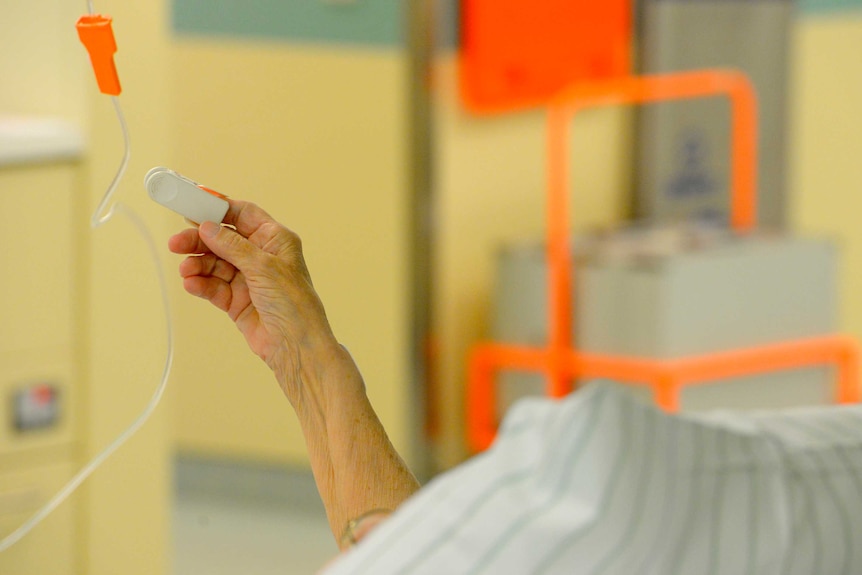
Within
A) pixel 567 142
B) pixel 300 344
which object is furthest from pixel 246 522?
pixel 300 344

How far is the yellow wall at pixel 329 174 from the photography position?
8.51ft

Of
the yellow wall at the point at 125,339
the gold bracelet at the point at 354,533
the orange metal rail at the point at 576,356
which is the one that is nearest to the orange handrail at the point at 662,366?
the orange metal rail at the point at 576,356

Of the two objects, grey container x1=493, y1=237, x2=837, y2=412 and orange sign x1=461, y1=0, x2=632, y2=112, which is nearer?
grey container x1=493, y1=237, x2=837, y2=412

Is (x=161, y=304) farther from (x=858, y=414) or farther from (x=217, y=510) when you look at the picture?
(x=217, y=510)

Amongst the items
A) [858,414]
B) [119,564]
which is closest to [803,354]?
[119,564]

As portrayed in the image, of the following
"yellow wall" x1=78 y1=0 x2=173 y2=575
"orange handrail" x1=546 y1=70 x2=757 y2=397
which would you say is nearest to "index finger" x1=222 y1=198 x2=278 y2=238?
"yellow wall" x1=78 y1=0 x2=173 y2=575

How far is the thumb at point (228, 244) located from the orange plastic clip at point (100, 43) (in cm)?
16

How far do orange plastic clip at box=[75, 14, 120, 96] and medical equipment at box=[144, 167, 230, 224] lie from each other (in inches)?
4.6

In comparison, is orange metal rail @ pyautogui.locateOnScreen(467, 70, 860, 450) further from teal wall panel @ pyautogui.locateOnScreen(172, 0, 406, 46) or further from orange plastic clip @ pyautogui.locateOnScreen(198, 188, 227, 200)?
orange plastic clip @ pyautogui.locateOnScreen(198, 188, 227, 200)

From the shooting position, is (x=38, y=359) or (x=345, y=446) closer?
(x=345, y=446)

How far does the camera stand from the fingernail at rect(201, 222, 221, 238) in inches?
42.2

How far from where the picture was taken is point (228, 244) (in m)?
1.08

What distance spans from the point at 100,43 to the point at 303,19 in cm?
161

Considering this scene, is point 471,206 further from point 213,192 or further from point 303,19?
point 213,192
